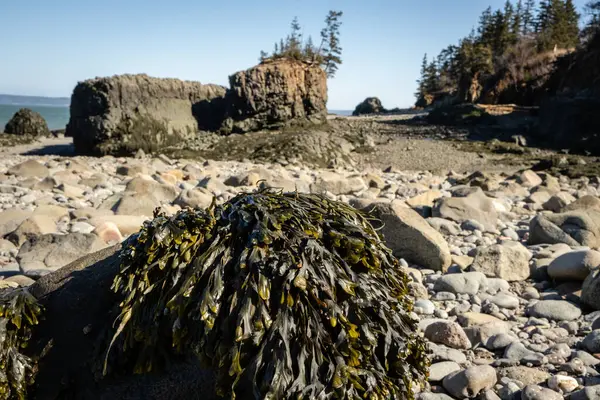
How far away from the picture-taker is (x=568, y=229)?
6676 mm

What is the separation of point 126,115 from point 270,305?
16.9 meters

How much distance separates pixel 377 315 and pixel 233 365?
0.73 metres

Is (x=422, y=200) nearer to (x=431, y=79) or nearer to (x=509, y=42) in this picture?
(x=509, y=42)

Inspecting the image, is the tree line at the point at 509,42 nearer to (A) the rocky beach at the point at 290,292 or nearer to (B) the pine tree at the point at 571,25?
(B) the pine tree at the point at 571,25

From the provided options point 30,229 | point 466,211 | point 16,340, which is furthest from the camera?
point 466,211

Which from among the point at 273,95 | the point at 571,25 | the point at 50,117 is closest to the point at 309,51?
the point at 273,95

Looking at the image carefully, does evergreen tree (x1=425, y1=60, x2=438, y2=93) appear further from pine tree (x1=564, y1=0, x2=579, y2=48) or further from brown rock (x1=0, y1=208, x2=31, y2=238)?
brown rock (x1=0, y1=208, x2=31, y2=238)

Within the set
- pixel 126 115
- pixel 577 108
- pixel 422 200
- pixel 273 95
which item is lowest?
pixel 422 200

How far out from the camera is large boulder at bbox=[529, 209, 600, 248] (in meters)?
6.46

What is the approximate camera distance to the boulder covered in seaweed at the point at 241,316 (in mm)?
2174

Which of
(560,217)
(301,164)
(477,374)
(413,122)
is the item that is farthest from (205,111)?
(477,374)

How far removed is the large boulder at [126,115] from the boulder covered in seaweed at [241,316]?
50.9 feet

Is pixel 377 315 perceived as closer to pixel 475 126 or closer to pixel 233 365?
pixel 233 365

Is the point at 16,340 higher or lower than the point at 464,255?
higher
